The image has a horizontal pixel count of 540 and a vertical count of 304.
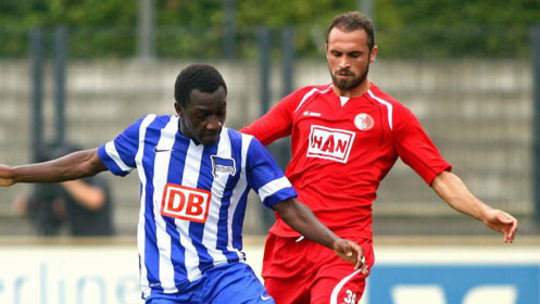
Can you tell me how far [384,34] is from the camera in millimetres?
9164

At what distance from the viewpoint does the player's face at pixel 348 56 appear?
468 centimetres

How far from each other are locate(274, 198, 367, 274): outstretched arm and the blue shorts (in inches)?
12.9

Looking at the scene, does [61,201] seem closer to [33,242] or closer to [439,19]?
[33,242]

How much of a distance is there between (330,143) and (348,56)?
43 centimetres

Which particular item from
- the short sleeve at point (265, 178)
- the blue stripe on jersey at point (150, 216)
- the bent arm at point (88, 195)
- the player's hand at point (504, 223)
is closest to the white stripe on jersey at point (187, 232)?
the blue stripe on jersey at point (150, 216)

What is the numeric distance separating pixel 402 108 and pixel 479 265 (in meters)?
3.64

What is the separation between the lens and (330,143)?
4797 mm

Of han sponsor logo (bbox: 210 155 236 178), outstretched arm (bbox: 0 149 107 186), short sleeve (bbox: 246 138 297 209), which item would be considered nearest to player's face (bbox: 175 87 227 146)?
han sponsor logo (bbox: 210 155 236 178)

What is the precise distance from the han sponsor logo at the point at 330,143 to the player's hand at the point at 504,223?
2.36 feet

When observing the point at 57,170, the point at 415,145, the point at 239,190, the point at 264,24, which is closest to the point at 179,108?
the point at 239,190

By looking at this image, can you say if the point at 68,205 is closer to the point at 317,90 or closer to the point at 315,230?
the point at 317,90

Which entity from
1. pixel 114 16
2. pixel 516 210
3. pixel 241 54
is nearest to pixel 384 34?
pixel 241 54

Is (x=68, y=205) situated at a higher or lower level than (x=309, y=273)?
lower

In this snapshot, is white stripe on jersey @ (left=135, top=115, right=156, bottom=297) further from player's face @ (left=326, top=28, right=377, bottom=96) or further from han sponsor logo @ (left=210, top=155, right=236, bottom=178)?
player's face @ (left=326, top=28, right=377, bottom=96)
